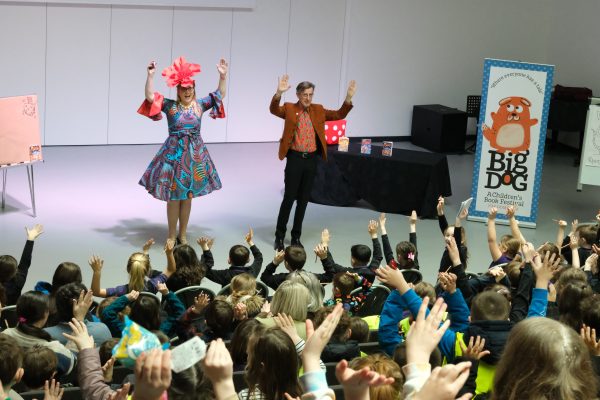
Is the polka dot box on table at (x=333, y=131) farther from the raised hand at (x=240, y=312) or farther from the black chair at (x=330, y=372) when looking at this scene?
the black chair at (x=330, y=372)

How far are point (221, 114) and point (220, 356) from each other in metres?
6.02

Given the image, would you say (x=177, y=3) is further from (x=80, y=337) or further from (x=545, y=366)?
(x=545, y=366)

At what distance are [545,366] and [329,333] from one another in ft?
1.95

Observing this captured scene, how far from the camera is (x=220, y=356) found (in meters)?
2.45

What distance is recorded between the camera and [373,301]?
5.68 metres

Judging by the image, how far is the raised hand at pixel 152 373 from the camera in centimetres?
220

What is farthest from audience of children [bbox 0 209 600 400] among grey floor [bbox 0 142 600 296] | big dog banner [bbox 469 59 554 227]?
big dog banner [bbox 469 59 554 227]

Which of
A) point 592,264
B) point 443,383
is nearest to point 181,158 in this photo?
point 592,264

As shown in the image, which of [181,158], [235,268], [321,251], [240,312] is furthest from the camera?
[181,158]

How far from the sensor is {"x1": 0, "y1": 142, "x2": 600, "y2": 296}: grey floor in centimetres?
805

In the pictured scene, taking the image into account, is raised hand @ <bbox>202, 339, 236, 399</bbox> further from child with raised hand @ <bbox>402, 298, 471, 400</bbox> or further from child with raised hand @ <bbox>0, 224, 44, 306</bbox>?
child with raised hand @ <bbox>0, 224, 44, 306</bbox>

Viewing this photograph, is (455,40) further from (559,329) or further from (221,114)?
(559,329)

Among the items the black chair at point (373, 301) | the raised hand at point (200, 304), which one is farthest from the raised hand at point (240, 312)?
the black chair at point (373, 301)

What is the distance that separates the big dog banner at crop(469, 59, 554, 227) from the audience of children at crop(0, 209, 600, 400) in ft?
8.60
